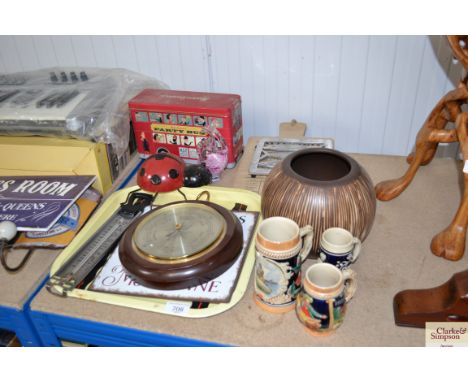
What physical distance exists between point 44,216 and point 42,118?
0.95 feet

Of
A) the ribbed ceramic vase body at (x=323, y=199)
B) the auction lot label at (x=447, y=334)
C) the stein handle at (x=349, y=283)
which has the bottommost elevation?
the auction lot label at (x=447, y=334)

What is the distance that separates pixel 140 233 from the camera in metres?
0.75

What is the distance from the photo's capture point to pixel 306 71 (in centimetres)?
112

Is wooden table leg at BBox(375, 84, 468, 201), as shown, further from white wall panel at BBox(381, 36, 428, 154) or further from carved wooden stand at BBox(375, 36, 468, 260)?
white wall panel at BBox(381, 36, 428, 154)

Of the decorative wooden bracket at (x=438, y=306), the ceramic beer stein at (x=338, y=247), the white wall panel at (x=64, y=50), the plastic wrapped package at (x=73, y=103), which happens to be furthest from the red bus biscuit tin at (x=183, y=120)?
the decorative wooden bracket at (x=438, y=306)

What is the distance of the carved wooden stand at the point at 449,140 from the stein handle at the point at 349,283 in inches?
9.1

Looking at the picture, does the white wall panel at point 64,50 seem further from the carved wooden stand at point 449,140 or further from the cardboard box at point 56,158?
the carved wooden stand at point 449,140

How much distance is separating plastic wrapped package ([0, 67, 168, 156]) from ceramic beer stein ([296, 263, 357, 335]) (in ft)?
1.95

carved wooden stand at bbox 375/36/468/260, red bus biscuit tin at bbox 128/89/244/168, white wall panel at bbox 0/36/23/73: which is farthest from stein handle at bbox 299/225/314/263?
white wall panel at bbox 0/36/23/73

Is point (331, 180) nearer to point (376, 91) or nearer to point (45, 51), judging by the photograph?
point (376, 91)

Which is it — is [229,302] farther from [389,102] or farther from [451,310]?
[389,102]

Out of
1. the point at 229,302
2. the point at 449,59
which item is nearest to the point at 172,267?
the point at 229,302

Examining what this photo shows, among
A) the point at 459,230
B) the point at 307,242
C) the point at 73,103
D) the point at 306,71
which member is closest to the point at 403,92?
the point at 306,71

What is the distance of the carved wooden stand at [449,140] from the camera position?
744 millimetres
